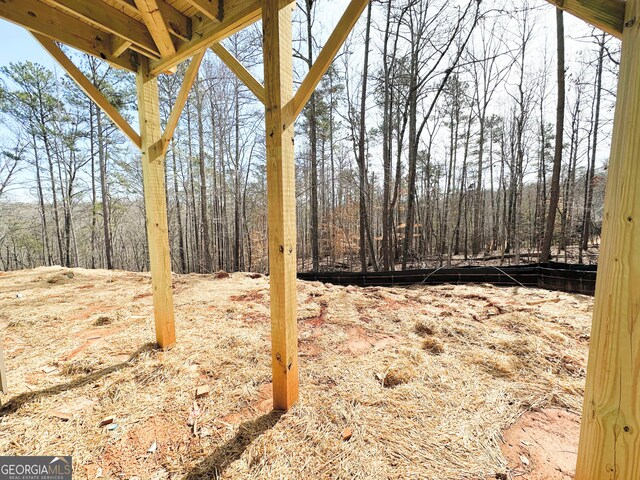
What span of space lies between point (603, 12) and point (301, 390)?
2.39 meters

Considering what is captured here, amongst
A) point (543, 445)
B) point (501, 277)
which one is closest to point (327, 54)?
point (543, 445)

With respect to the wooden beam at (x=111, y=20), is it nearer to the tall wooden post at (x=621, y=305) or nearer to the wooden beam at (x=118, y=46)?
the wooden beam at (x=118, y=46)

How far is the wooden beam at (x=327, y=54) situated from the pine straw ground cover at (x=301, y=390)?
6.31 ft

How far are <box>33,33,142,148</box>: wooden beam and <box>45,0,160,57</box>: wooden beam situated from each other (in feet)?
1.06

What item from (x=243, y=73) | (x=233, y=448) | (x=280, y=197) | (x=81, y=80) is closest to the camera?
(x=233, y=448)

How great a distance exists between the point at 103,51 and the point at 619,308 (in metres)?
3.54

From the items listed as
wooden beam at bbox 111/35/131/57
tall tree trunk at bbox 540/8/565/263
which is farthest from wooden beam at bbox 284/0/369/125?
tall tree trunk at bbox 540/8/565/263

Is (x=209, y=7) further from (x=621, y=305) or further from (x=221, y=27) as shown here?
(x=621, y=305)

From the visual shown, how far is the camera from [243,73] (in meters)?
1.75

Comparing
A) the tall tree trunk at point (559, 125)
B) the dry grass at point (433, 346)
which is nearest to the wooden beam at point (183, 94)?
the dry grass at point (433, 346)

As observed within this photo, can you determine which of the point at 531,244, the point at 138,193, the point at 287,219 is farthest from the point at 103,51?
the point at 531,244

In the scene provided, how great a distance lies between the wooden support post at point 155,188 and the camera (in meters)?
2.12

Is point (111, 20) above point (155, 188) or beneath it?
above

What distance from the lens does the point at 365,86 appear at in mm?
7824
